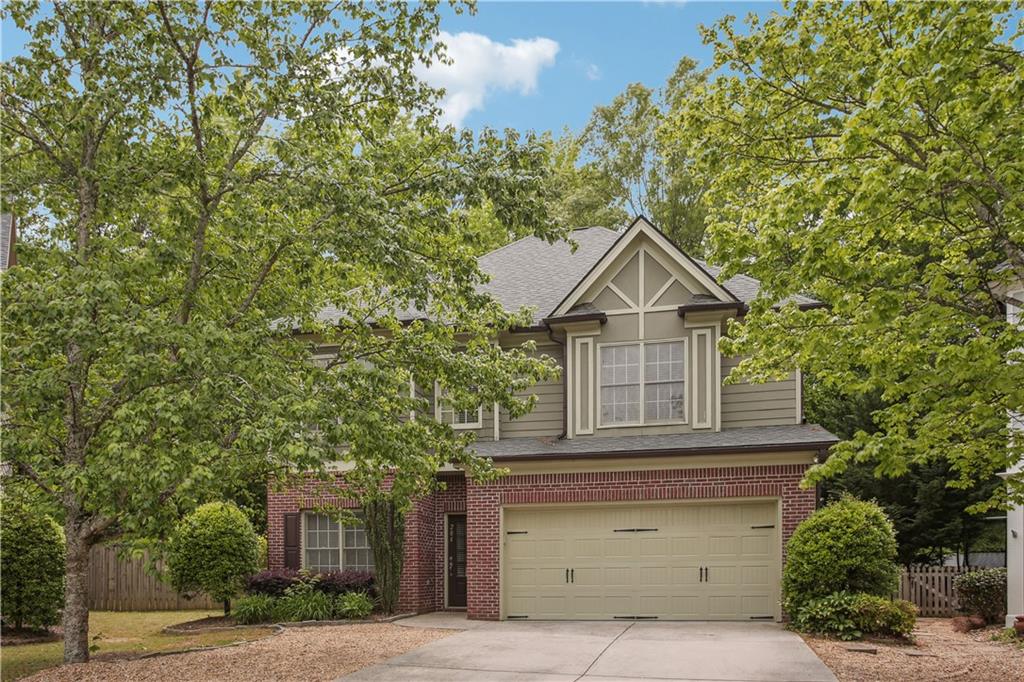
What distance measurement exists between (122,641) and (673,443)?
32.1ft

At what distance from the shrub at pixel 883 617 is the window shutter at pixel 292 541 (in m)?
10.9

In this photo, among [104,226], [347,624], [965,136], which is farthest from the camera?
[347,624]

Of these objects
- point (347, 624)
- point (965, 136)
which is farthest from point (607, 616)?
point (965, 136)

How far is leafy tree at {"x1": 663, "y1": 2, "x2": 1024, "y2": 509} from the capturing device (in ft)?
27.2

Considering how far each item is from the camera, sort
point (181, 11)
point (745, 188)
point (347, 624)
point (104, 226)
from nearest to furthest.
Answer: point (181, 11)
point (104, 226)
point (745, 188)
point (347, 624)

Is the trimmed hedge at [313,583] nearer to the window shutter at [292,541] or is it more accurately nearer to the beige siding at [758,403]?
the window shutter at [292,541]

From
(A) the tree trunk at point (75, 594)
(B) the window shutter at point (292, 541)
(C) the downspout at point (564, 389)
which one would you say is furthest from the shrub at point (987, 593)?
Answer: (A) the tree trunk at point (75, 594)

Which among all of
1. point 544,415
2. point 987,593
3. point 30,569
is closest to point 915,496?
point 987,593

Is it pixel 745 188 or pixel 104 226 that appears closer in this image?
pixel 104 226

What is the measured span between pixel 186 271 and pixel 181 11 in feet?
10.1

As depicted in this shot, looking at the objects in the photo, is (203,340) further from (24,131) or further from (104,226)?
(24,131)

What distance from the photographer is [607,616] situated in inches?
653

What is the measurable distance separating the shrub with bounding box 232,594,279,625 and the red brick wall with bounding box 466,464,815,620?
11.9 feet

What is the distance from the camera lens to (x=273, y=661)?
1188 centimetres
